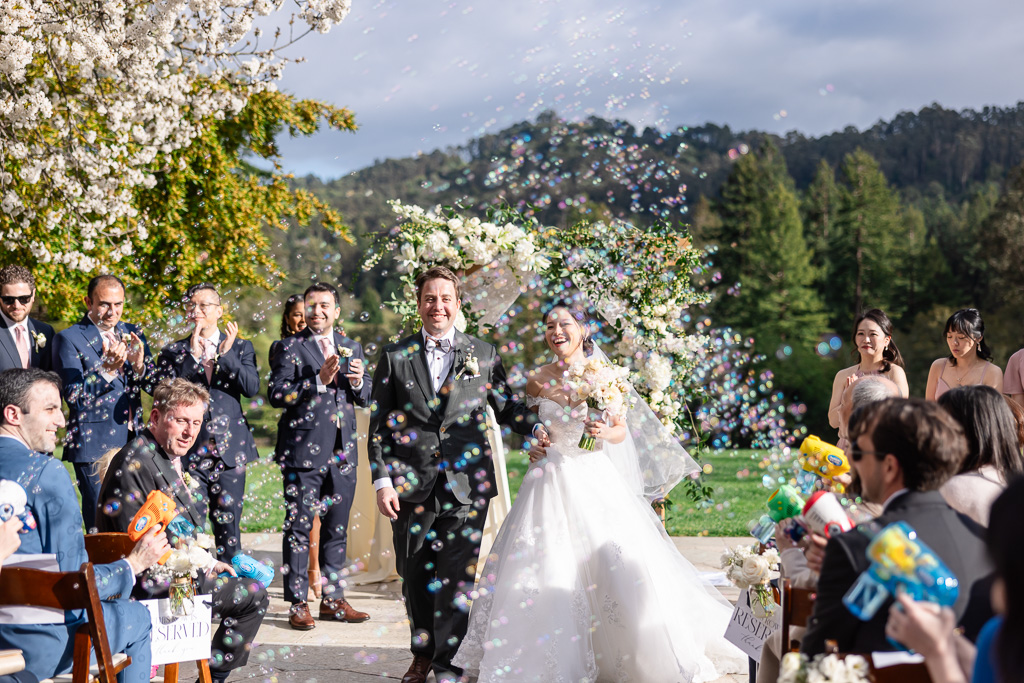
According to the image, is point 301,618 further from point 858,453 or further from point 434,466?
point 858,453

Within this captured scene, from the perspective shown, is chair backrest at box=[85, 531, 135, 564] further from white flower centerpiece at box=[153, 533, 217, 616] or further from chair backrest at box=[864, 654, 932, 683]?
chair backrest at box=[864, 654, 932, 683]

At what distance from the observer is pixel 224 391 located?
5.72m

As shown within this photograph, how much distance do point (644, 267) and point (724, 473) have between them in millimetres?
11183

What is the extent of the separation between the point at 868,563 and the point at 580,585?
7.78 feet

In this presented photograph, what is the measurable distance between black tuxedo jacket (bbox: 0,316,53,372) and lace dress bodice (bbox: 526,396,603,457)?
328 cm

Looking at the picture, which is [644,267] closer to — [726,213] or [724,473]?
[724,473]

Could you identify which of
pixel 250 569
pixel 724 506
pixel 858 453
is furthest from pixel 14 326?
pixel 724 506

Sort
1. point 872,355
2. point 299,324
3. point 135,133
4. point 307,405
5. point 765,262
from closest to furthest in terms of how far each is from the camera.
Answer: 1. point 307,405
2. point 872,355
3. point 299,324
4. point 135,133
5. point 765,262


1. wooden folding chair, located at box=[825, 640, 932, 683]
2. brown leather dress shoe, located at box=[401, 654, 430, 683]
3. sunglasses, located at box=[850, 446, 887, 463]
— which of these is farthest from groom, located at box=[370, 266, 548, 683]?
wooden folding chair, located at box=[825, 640, 932, 683]

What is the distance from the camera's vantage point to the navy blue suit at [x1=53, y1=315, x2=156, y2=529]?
543 cm

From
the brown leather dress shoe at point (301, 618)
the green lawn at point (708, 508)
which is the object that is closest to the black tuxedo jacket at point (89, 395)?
the brown leather dress shoe at point (301, 618)

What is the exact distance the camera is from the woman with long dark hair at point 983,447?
124 inches

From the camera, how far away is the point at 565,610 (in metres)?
4.30

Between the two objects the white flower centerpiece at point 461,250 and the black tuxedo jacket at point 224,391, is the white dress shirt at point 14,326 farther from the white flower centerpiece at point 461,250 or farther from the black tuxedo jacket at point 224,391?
the white flower centerpiece at point 461,250
